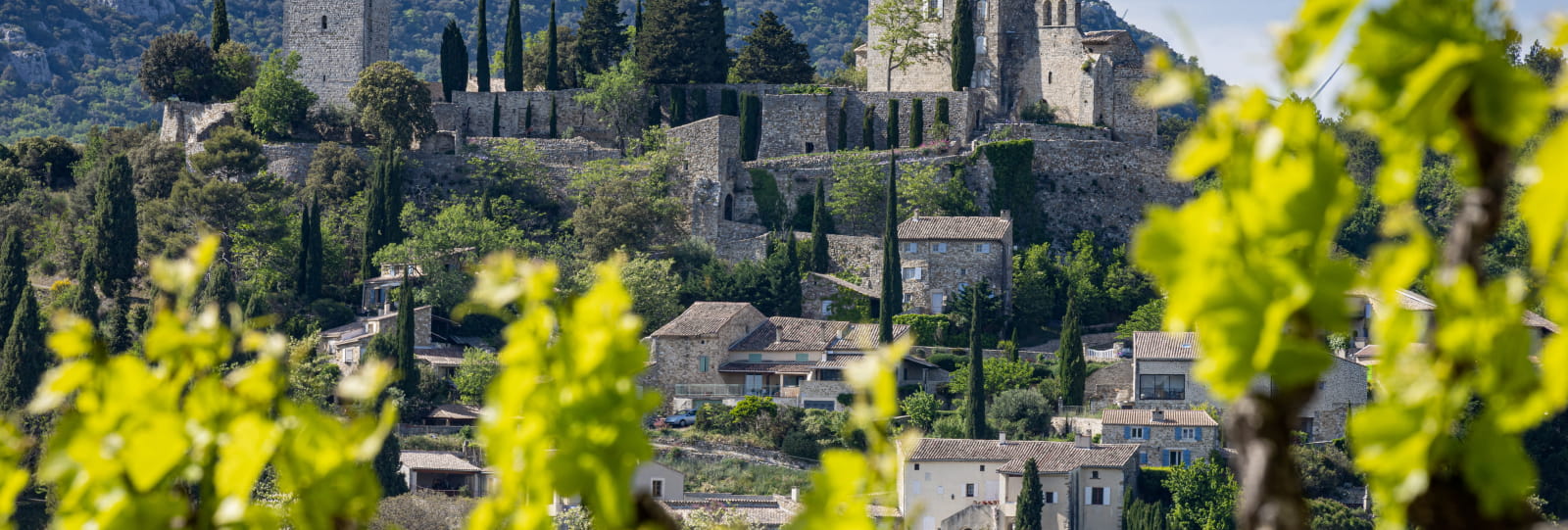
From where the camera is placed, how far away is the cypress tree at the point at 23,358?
44062 mm

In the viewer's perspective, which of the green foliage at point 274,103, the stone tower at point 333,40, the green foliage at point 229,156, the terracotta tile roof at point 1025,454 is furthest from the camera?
the stone tower at point 333,40

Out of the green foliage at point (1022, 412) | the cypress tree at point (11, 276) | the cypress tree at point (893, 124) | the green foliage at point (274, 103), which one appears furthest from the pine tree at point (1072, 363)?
the green foliage at point (274, 103)

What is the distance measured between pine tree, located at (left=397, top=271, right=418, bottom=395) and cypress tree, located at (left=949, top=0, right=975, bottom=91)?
63.1ft

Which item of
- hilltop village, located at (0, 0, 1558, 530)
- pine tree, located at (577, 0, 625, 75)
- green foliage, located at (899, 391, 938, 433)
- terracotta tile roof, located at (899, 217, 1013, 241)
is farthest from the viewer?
pine tree, located at (577, 0, 625, 75)

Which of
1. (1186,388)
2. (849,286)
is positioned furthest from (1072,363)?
(849,286)

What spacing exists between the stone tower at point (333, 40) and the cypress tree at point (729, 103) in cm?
1256

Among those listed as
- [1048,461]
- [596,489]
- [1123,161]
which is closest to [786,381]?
[1048,461]

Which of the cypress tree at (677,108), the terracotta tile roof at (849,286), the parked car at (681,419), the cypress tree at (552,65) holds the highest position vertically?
the cypress tree at (552,65)

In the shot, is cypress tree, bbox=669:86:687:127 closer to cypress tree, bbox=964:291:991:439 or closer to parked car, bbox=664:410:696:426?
parked car, bbox=664:410:696:426

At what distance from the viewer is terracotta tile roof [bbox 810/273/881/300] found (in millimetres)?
53844

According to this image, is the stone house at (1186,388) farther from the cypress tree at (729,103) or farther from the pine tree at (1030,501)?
the cypress tree at (729,103)

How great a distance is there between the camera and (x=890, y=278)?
5209cm

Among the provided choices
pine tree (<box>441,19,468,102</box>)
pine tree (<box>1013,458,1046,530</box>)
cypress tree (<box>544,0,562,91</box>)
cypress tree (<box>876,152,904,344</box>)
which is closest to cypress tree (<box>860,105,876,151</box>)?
cypress tree (<box>876,152,904,344</box>)

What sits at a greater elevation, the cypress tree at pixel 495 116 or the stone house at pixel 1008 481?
the cypress tree at pixel 495 116
